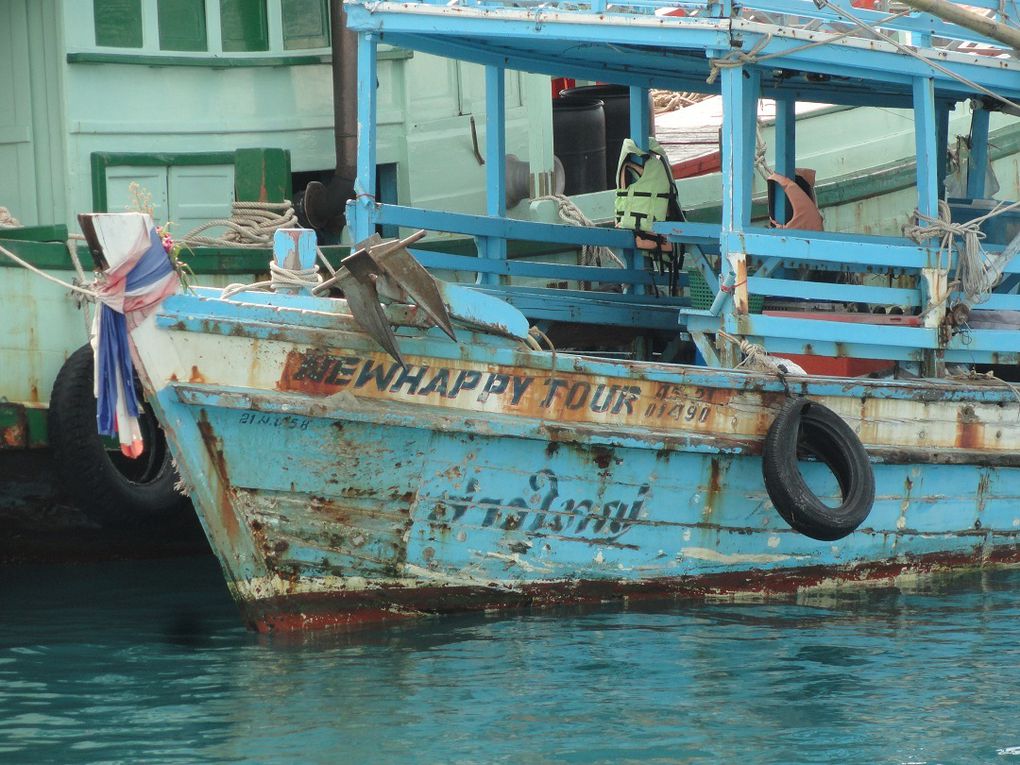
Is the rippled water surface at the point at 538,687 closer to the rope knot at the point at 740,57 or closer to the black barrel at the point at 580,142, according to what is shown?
the rope knot at the point at 740,57

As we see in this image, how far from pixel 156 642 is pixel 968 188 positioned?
6589 mm

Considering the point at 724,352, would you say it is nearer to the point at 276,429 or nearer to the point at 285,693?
the point at 276,429

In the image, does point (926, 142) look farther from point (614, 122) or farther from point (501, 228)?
point (614, 122)

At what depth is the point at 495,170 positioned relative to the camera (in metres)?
10.0

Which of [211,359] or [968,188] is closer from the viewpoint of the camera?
[211,359]

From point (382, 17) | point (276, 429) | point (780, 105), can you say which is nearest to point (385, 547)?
point (276, 429)

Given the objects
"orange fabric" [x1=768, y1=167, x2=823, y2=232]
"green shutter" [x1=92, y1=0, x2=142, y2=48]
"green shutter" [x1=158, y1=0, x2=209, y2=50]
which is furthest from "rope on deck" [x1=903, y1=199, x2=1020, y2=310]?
"green shutter" [x1=92, y1=0, x2=142, y2=48]

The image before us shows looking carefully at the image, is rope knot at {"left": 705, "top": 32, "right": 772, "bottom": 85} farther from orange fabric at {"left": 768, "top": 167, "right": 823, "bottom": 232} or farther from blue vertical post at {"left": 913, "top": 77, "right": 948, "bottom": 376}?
orange fabric at {"left": 768, "top": 167, "right": 823, "bottom": 232}

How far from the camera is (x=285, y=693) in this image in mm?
6387

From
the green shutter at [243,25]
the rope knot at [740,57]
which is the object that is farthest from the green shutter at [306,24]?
the rope knot at [740,57]

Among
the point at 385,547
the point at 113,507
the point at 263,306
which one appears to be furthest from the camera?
the point at 113,507

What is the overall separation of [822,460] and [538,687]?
238 centimetres

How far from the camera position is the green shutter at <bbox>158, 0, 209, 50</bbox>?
10.2 meters

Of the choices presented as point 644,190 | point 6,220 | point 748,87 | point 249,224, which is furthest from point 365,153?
point 6,220
